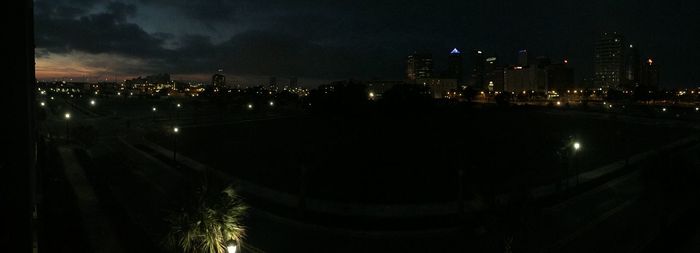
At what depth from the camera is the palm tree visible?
1346 centimetres

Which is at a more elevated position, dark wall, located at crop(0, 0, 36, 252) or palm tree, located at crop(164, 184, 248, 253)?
dark wall, located at crop(0, 0, 36, 252)

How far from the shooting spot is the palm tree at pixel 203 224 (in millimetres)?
13461

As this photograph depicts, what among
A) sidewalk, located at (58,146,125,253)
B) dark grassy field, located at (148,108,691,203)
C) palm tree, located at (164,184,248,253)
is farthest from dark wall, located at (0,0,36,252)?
dark grassy field, located at (148,108,691,203)

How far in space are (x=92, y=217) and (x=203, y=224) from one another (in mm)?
9069

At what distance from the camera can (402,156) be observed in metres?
34.7

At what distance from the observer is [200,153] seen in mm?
39906

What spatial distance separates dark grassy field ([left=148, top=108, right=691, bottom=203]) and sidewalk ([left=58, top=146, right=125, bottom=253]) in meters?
8.69

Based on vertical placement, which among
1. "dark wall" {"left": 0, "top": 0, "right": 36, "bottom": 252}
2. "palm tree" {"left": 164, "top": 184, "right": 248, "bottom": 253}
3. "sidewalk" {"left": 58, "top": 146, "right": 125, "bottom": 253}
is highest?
"dark wall" {"left": 0, "top": 0, "right": 36, "bottom": 252}

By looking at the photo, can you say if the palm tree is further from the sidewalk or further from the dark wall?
the dark wall

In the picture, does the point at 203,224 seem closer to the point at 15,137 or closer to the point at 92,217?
the point at 92,217

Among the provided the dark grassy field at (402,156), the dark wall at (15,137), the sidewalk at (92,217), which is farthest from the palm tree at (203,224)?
the dark wall at (15,137)

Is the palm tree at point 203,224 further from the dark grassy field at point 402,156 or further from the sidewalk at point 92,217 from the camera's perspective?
the dark grassy field at point 402,156

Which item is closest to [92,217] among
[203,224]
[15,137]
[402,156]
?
[203,224]

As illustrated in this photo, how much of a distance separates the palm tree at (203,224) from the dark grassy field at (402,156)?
8.64 m
